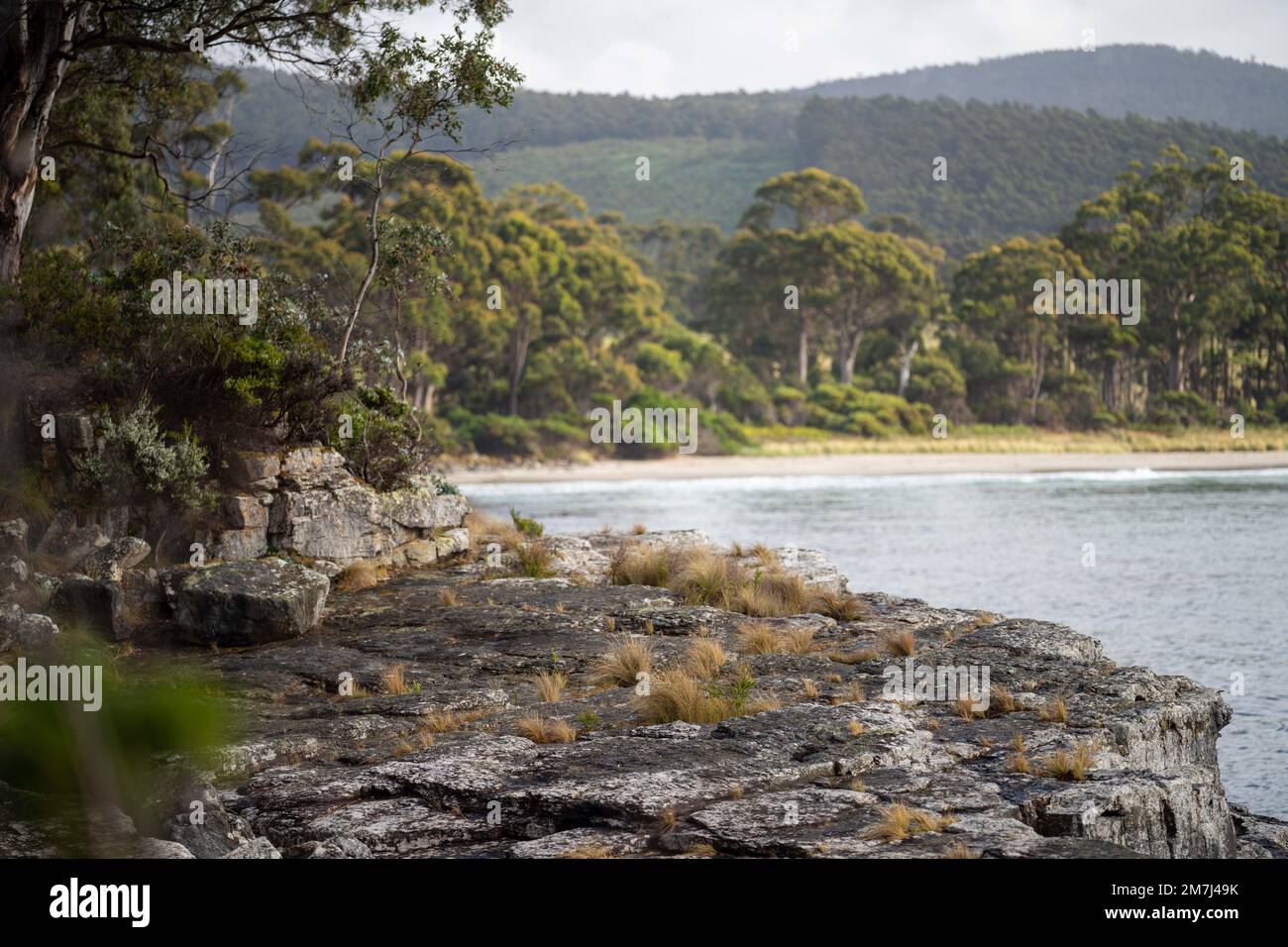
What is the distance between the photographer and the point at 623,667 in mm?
9492

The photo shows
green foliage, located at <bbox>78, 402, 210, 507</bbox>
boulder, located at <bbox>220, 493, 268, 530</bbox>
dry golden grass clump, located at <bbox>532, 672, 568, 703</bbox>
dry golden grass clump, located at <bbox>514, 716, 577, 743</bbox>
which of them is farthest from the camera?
boulder, located at <bbox>220, 493, 268, 530</bbox>

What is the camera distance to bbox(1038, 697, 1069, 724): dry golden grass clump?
8.14 meters

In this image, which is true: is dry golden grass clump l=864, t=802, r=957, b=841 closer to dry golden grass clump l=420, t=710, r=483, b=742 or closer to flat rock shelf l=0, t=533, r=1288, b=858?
flat rock shelf l=0, t=533, r=1288, b=858

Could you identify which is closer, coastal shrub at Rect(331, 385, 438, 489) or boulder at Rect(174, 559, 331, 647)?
boulder at Rect(174, 559, 331, 647)

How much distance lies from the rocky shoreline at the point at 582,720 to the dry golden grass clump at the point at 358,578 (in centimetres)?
5

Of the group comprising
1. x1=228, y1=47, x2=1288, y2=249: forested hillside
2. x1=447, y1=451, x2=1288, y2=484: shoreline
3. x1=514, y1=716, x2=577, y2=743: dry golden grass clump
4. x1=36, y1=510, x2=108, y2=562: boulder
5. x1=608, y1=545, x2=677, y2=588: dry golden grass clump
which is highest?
x1=228, y1=47, x2=1288, y2=249: forested hillside

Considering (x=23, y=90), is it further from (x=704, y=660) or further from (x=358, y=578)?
(x=704, y=660)

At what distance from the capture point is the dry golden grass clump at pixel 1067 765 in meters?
6.81

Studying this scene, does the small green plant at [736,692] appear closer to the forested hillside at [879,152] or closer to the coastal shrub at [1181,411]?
the coastal shrub at [1181,411]

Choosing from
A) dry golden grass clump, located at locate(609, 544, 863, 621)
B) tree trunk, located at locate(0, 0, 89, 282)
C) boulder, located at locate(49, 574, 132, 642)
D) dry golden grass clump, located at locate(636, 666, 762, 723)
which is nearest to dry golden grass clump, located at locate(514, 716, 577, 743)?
dry golden grass clump, located at locate(636, 666, 762, 723)

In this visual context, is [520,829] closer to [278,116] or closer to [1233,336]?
[1233,336]

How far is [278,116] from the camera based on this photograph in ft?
401

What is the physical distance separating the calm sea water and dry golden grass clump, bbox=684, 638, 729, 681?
13.7 ft

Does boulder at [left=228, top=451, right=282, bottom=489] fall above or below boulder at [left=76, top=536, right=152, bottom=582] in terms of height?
above
